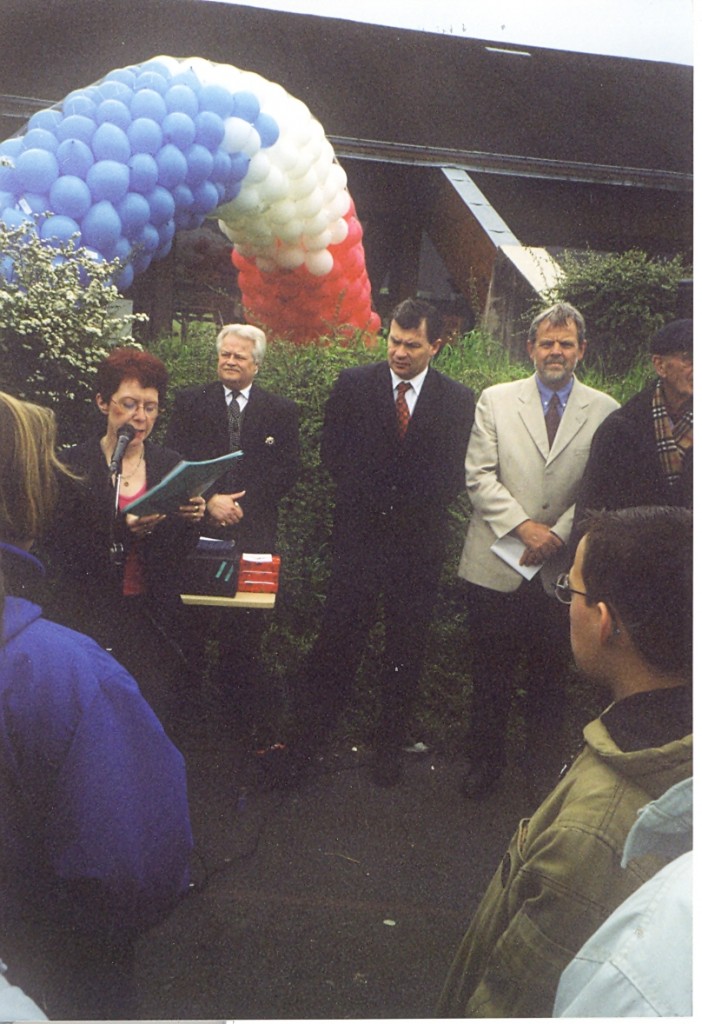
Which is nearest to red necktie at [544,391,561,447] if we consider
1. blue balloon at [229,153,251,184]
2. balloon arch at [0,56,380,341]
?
balloon arch at [0,56,380,341]

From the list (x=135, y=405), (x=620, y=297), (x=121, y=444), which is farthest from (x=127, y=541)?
(x=620, y=297)

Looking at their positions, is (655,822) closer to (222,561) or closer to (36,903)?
(36,903)

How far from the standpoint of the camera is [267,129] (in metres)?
2.36

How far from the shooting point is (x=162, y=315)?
2324 millimetres

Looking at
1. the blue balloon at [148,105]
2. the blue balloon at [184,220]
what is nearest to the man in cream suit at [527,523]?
the blue balloon at [184,220]

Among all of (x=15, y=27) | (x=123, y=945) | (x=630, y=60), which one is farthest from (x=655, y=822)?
(x=15, y=27)

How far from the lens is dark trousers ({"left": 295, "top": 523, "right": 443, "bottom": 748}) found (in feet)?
8.01

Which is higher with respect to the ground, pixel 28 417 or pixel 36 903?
pixel 28 417

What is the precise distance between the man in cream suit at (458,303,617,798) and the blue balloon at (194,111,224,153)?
37.5 inches

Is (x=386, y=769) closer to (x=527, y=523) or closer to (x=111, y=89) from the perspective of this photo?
(x=527, y=523)

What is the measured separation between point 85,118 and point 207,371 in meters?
0.67

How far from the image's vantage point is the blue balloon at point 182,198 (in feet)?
7.57

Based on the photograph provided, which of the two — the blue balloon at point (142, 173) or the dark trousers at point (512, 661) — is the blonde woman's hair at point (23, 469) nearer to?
the blue balloon at point (142, 173)

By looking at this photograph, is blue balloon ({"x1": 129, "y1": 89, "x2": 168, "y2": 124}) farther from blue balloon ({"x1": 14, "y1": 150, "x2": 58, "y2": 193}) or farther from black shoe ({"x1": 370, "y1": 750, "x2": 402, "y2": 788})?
black shoe ({"x1": 370, "y1": 750, "x2": 402, "y2": 788})
